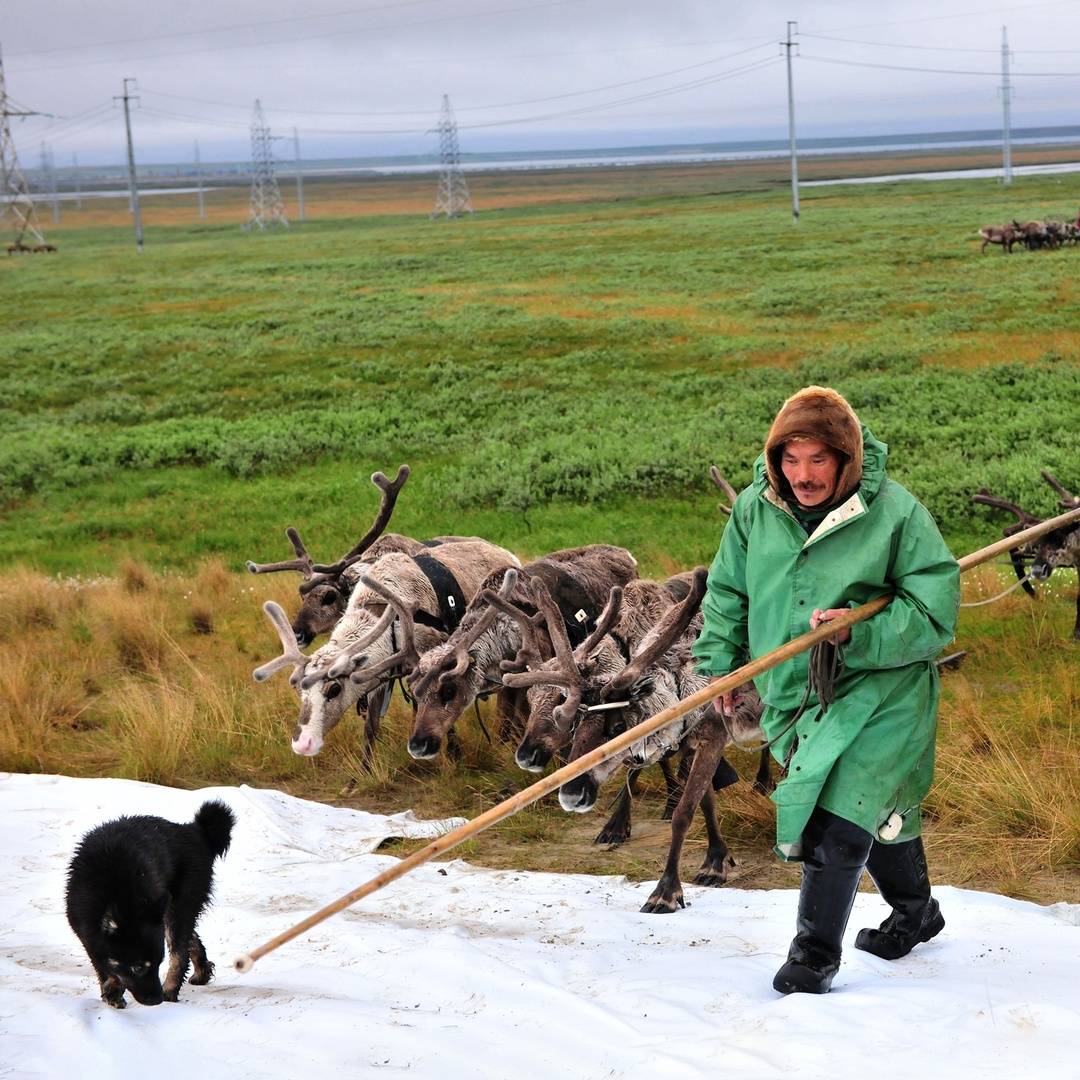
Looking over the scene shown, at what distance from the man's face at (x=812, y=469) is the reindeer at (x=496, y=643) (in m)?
2.46

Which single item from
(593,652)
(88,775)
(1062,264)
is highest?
(1062,264)

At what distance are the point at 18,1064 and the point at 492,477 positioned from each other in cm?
1261

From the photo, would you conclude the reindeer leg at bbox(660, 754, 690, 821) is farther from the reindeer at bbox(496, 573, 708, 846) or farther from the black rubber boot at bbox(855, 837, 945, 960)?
the black rubber boot at bbox(855, 837, 945, 960)

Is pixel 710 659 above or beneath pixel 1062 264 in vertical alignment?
beneath

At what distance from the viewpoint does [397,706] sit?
28.1 feet

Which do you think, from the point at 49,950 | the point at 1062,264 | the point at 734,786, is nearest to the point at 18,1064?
the point at 49,950

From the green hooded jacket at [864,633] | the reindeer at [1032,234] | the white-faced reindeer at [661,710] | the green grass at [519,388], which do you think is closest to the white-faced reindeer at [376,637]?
the white-faced reindeer at [661,710]

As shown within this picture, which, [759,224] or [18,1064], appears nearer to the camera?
[18,1064]

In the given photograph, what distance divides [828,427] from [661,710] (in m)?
2.20

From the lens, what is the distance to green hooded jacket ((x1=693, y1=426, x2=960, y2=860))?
12.8 feet

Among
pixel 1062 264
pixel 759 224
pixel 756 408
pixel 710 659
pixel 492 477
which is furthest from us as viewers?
pixel 759 224

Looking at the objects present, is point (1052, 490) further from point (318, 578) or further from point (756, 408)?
point (318, 578)

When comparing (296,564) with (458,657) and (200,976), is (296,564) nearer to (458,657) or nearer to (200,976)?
(458,657)

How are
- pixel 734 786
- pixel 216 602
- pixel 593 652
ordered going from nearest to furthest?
1. pixel 593 652
2. pixel 734 786
3. pixel 216 602
